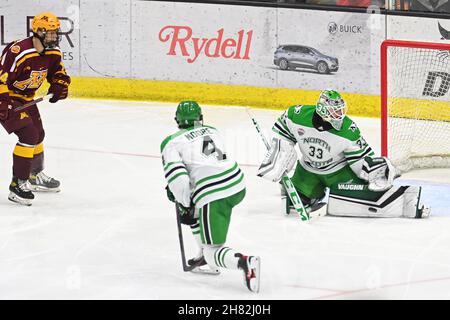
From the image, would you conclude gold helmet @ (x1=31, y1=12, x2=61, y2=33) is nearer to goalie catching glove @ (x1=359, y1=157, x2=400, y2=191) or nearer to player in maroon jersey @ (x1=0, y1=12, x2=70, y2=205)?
player in maroon jersey @ (x1=0, y1=12, x2=70, y2=205)

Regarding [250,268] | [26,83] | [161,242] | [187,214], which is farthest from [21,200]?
[250,268]

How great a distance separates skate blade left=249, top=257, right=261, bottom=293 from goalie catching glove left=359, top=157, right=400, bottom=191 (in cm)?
157

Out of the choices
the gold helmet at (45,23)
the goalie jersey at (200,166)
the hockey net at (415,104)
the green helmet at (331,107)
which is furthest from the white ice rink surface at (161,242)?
the gold helmet at (45,23)

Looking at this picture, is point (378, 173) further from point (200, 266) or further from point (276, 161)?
point (200, 266)

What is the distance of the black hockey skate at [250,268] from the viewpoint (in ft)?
16.7

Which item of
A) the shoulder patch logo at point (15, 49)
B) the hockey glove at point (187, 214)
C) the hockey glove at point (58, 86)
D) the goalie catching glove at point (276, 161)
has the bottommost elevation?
the goalie catching glove at point (276, 161)

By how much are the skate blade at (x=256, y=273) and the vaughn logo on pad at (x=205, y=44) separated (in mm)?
4544

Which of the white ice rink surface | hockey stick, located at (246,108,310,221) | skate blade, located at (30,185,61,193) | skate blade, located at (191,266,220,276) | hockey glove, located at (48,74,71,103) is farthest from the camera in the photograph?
skate blade, located at (30,185,61,193)

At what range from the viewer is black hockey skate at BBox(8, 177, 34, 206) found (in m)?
6.90

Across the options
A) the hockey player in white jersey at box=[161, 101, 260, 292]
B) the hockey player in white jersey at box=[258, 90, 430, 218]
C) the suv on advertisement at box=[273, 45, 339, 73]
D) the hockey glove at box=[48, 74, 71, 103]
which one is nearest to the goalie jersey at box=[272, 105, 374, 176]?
the hockey player in white jersey at box=[258, 90, 430, 218]

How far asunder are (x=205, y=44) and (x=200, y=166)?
14.9ft

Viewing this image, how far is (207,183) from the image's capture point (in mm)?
5137

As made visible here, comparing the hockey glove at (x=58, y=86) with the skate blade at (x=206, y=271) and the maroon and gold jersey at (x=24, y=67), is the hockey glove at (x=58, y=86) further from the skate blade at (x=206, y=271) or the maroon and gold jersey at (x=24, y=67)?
the skate blade at (x=206, y=271)

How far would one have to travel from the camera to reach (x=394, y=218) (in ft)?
21.6
